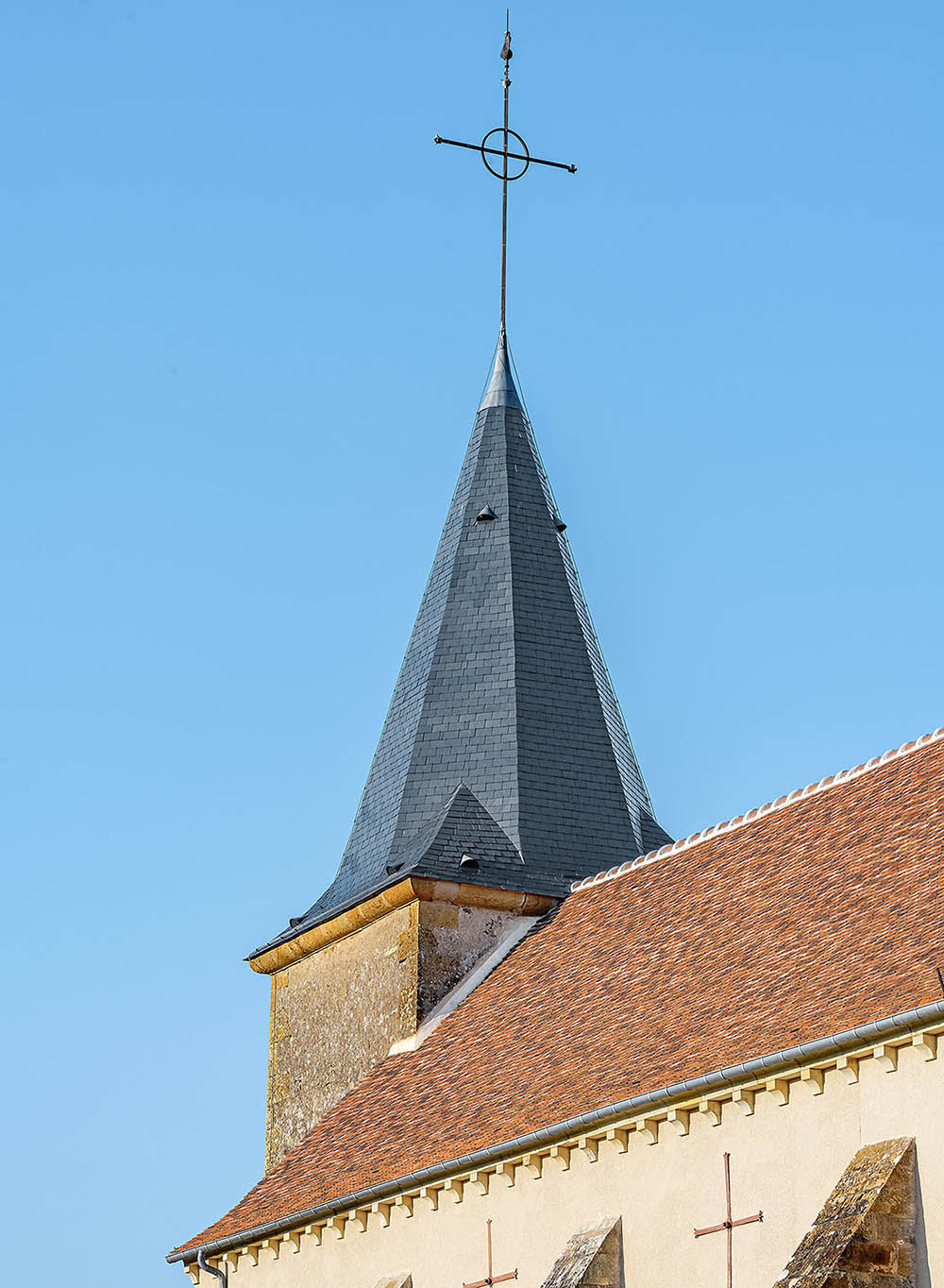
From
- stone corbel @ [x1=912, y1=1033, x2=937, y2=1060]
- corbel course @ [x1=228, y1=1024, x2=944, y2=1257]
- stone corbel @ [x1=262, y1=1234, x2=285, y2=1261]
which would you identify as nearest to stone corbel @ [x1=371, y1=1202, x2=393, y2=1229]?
corbel course @ [x1=228, y1=1024, x2=944, y2=1257]

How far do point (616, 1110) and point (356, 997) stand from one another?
7.83 meters

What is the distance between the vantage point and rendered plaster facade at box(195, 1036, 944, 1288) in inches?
530

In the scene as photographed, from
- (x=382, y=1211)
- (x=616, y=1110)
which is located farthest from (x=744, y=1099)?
(x=382, y=1211)

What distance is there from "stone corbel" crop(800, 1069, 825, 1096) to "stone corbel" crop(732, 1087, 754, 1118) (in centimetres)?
56

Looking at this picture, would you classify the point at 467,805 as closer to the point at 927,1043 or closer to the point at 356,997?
the point at 356,997

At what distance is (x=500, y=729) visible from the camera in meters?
24.0

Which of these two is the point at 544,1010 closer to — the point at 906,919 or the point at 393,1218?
the point at 393,1218

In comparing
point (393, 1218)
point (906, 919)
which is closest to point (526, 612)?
point (393, 1218)

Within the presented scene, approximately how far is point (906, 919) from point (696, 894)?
4353mm

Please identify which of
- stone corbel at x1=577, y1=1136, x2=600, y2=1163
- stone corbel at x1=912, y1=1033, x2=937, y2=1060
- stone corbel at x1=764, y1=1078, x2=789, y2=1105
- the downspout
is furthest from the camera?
the downspout

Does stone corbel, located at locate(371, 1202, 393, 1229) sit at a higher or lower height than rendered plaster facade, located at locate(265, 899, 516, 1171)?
lower

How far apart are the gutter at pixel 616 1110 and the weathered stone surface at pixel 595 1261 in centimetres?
72

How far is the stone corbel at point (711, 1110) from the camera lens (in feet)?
48.8

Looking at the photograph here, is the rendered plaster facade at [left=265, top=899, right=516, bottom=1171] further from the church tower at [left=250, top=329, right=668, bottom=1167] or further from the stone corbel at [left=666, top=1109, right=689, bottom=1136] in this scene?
the stone corbel at [left=666, top=1109, right=689, bottom=1136]
